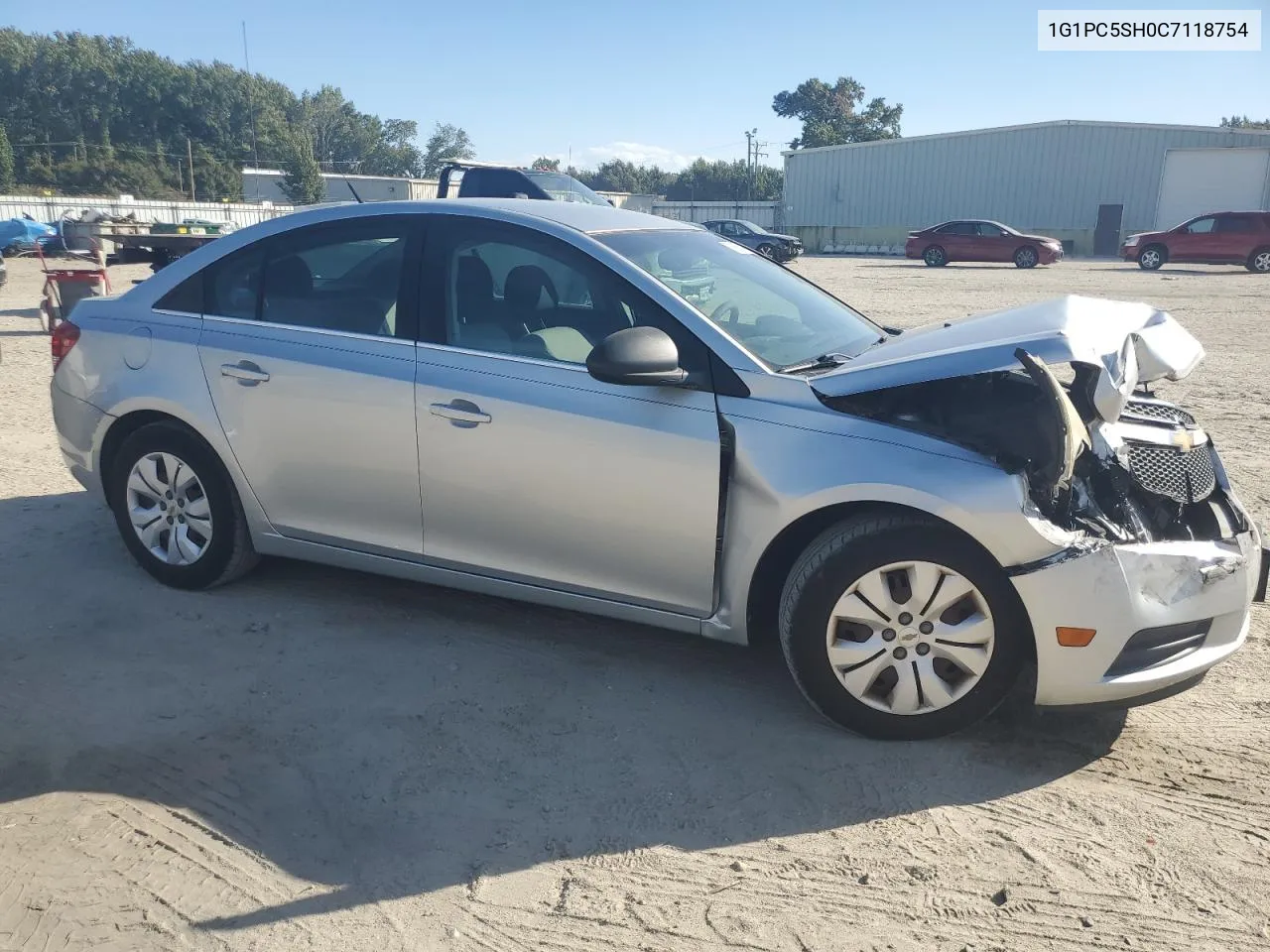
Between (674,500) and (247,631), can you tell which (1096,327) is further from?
(247,631)

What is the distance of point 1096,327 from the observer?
11.0 feet

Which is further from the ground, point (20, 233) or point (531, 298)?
point (20, 233)

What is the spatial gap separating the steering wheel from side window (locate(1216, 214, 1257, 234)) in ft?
98.5

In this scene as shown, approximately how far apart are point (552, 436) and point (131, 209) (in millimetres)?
42207

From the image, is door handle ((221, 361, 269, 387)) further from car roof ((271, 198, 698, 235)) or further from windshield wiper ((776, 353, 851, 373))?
windshield wiper ((776, 353, 851, 373))

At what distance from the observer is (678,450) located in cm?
341

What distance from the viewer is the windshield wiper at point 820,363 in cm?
356

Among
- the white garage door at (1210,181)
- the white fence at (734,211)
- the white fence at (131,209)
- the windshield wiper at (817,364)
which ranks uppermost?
the white garage door at (1210,181)

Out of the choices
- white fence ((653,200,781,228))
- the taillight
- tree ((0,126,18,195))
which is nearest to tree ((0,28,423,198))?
tree ((0,126,18,195))

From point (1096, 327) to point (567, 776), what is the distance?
232 centimetres

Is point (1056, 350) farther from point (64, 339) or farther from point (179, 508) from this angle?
point (64, 339)

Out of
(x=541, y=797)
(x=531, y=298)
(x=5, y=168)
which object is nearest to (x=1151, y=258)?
(x=531, y=298)

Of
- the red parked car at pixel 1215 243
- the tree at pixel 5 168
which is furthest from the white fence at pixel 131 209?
the red parked car at pixel 1215 243

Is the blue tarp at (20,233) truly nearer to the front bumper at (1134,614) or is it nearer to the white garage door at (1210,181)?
the front bumper at (1134,614)
